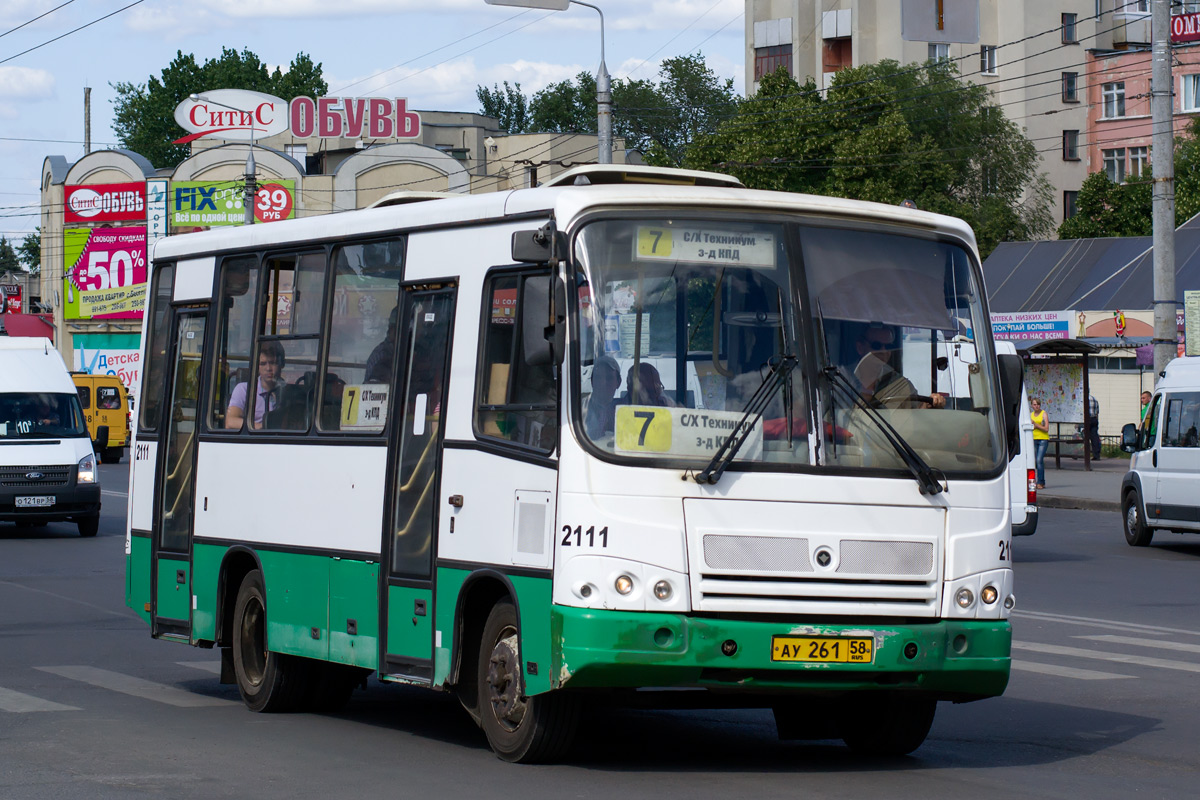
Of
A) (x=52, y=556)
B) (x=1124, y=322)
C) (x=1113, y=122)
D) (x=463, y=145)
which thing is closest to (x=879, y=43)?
(x=1113, y=122)

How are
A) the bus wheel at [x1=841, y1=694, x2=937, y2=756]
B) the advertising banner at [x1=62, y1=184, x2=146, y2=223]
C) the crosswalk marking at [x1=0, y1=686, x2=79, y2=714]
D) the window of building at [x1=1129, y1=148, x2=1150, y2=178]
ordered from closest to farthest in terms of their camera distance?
the bus wheel at [x1=841, y1=694, x2=937, y2=756]
the crosswalk marking at [x1=0, y1=686, x2=79, y2=714]
the advertising banner at [x1=62, y1=184, x2=146, y2=223]
the window of building at [x1=1129, y1=148, x2=1150, y2=178]

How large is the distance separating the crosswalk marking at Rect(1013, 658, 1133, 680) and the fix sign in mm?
57936

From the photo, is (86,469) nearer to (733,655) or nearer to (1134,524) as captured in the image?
(1134,524)

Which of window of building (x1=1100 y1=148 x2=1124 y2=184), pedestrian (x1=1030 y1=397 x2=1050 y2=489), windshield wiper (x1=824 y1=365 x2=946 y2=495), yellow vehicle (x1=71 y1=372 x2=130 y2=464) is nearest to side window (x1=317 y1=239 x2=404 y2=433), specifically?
windshield wiper (x1=824 y1=365 x2=946 y2=495)

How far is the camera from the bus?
785cm

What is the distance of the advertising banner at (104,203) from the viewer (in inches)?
2744

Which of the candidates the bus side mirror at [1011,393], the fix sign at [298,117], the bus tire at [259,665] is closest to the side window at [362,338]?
the bus tire at [259,665]

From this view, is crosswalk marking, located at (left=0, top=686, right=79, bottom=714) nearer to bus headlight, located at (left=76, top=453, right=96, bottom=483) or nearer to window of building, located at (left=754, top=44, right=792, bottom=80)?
bus headlight, located at (left=76, top=453, right=96, bottom=483)

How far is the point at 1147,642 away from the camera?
1398cm

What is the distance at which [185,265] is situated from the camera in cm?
1193

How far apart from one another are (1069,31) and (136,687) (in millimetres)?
83752

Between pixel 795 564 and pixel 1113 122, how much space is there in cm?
8623

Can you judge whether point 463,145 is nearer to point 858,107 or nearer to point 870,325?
point 858,107

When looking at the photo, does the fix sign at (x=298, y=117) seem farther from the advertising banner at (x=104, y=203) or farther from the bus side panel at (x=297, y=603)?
the bus side panel at (x=297, y=603)
